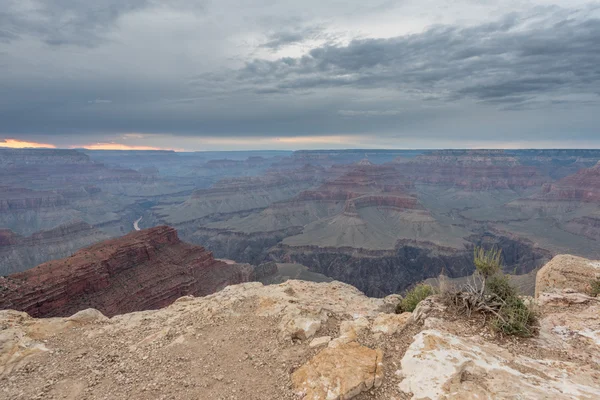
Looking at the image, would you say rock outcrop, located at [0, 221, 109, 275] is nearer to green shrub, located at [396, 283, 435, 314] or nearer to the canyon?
the canyon

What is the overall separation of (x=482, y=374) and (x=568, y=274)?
12.5m

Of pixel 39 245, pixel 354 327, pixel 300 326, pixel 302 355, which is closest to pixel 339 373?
pixel 302 355

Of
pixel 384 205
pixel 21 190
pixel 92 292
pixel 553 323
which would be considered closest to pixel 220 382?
pixel 553 323

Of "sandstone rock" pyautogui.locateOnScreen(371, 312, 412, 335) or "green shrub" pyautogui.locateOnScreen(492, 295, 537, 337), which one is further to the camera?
"sandstone rock" pyautogui.locateOnScreen(371, 312, 412, 335)

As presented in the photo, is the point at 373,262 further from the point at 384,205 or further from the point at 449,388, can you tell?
the point at 449,388

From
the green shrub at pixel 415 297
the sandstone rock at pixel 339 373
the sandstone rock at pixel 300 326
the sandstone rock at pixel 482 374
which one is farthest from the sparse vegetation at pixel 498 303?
the sandstone rock at pixel 300 326

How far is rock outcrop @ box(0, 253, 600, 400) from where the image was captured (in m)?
6.72

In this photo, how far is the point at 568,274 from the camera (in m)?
15.2

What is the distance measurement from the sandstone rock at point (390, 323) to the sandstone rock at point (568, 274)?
8654 mm

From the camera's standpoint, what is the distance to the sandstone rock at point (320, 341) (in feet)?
28.7

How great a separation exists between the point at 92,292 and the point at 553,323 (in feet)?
146

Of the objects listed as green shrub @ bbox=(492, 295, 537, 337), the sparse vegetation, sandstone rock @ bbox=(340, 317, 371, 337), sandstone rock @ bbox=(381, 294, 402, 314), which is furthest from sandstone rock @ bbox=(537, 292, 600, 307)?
sandstone rock @ bbox=(340, 317, 371, 337)

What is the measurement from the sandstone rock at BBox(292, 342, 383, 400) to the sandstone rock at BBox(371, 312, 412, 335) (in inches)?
47.8

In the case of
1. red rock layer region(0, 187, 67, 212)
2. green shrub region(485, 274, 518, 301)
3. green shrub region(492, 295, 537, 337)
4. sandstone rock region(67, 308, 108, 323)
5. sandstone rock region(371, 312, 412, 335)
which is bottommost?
red rock layer region(0, 187, 67, 212)
